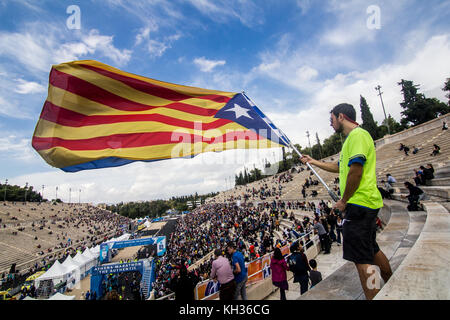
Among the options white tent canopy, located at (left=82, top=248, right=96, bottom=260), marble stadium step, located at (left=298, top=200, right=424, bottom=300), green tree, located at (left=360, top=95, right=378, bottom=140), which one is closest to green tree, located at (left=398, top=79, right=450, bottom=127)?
green tree, located at (left=360, top=95, right=378, bottom=140)

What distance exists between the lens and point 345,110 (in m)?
2.20

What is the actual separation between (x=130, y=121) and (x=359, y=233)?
4.10 m

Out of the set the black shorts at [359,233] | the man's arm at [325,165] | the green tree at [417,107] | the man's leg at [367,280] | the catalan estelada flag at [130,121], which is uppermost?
the green tree at [417,107]

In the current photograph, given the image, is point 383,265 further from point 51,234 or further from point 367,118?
point 367,118

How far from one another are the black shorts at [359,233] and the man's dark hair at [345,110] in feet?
2.98

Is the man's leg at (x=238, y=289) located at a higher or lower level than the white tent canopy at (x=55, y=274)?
higher

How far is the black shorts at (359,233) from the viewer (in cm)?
176

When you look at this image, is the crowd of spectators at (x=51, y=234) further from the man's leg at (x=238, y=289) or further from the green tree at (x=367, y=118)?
the green tree at (x=367, y=118)

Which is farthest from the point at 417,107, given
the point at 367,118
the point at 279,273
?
the point at 279,273

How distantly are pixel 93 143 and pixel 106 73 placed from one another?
134cm

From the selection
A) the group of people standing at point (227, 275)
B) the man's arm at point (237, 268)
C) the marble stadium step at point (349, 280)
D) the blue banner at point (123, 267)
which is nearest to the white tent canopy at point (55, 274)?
the blue banner at point (123, 267)
